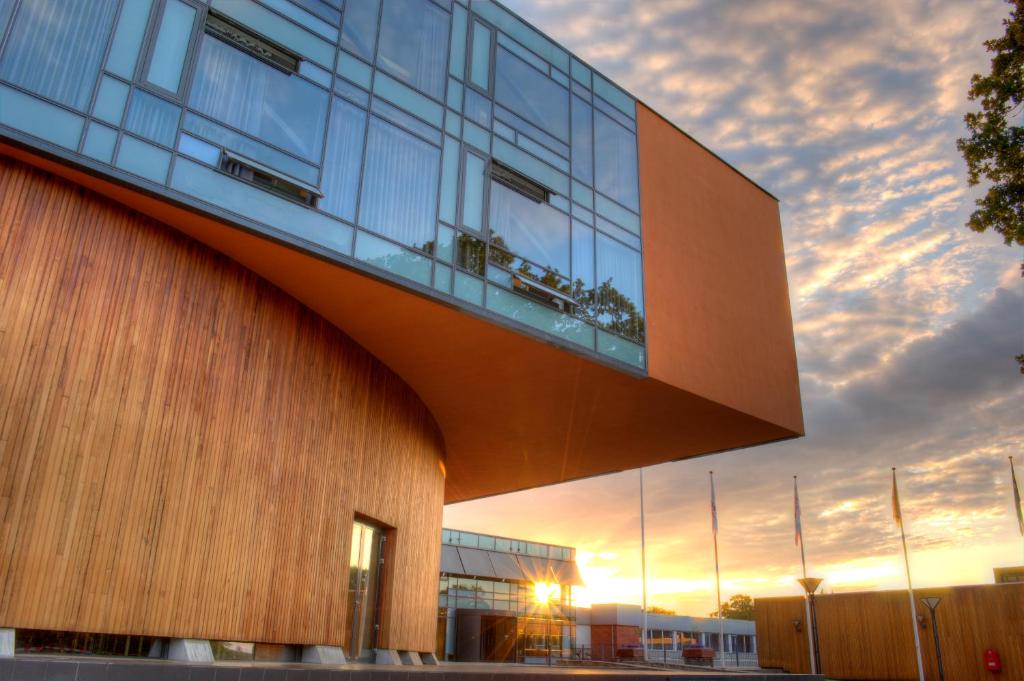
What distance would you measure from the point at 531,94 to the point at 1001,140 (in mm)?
9403

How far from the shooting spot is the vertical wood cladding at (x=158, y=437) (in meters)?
8.76

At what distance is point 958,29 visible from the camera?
55.4 feet

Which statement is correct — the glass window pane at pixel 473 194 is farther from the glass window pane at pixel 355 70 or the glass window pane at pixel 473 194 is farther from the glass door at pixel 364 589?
the glass door at pixel 364 589

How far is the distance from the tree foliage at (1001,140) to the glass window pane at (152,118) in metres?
14.5

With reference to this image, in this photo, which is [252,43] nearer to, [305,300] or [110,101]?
[110,101]

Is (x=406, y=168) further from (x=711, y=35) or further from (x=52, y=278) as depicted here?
(x=711, y=35)

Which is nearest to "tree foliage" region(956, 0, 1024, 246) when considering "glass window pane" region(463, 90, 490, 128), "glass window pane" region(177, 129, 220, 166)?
"glass window pane" region(463, 90, 490, 128)

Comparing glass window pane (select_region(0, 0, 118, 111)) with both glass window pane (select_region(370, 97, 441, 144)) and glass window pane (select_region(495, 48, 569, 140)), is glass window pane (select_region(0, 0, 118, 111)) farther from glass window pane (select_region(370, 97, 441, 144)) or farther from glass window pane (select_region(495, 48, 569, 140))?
glass window pane (select_region(495, 48, 569, 140))

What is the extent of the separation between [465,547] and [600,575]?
12054 millimetres

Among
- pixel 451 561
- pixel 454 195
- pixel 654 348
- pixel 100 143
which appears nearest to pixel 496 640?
pixel 451 561

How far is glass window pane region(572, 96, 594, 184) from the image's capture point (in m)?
16.6

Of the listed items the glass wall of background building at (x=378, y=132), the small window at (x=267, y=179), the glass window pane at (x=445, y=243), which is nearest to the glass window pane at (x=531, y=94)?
the glass wall of background building at (x=378, y=132)

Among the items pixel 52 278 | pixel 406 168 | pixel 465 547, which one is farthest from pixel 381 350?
pixel 465 547

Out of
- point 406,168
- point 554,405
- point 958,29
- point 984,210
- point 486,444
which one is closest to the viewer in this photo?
point 406,168
